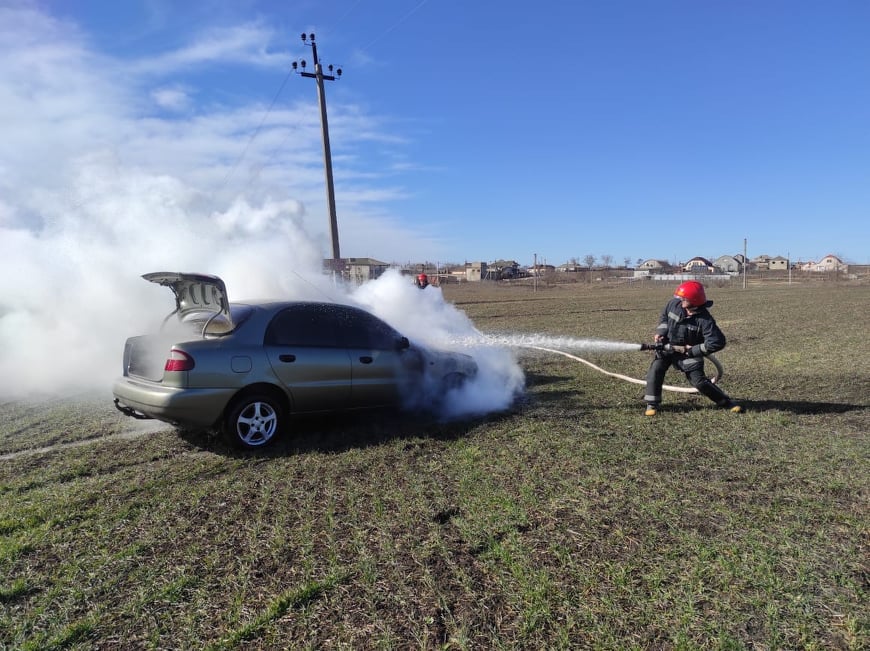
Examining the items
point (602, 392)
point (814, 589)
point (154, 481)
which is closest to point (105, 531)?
point (154, 481)

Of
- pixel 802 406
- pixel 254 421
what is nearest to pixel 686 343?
pixel 802 406

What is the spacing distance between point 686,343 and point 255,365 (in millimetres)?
5133

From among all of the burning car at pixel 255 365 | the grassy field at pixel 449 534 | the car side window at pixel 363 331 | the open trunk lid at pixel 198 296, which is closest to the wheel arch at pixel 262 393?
the burning car at pixel 255 365

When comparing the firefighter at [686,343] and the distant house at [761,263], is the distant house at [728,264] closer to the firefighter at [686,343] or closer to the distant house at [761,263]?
the distant house at [761,263]

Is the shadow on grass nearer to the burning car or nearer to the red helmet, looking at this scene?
the red helmet

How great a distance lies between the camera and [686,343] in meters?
6.81

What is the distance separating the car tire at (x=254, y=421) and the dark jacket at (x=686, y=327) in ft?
15.5

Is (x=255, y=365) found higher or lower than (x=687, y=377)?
higher

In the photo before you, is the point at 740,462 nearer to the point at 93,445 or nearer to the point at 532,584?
the point at 532,584

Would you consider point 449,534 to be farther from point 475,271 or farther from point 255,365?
point 475,271

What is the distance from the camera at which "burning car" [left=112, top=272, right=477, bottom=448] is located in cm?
517

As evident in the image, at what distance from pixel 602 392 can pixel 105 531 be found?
255 inches

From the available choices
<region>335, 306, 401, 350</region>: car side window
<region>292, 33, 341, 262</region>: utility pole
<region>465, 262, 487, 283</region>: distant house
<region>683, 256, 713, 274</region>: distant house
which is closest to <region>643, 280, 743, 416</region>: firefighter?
<region>335, 306, 401, 350</region>: car side window

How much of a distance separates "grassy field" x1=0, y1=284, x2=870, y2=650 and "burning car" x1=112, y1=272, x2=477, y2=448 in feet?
1.34
